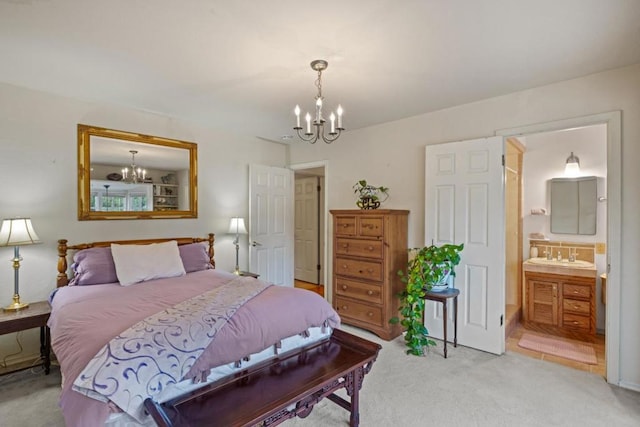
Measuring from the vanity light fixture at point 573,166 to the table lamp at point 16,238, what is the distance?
5.63 metres

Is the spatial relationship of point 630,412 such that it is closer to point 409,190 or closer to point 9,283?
point 409,190

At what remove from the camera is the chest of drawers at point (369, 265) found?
3445 mm

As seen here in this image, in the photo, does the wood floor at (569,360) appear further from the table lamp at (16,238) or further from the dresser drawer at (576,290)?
the table lamp at (16,238)

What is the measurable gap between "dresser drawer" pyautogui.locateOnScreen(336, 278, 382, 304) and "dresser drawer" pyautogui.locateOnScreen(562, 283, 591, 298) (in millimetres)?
2157

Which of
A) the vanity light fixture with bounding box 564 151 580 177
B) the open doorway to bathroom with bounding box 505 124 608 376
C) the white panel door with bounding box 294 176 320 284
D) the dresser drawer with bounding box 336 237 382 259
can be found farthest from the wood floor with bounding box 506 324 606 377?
the white panel door with bounding box 294 176 320 284

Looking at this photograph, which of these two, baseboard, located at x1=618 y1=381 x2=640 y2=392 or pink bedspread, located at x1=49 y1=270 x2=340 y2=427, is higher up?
pink bedspread, located at x1=49 y1=270 x2=340 y2=427

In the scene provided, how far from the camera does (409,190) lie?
3764mm

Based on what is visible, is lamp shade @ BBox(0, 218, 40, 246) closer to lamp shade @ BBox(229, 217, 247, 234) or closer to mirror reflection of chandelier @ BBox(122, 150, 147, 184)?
mirror reflection of chandelier @ BBox(122, 150, 147, 184)

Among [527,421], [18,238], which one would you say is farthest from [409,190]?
[18,238]

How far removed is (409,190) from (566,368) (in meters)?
2.18

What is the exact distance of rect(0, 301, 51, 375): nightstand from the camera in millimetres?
2430

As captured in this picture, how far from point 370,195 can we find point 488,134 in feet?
4.73

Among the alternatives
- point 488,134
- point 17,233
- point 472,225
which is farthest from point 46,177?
point 488,134

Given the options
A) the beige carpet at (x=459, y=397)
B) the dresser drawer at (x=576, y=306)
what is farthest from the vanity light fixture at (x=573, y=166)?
the beige carpet at (x=459, y=397)
